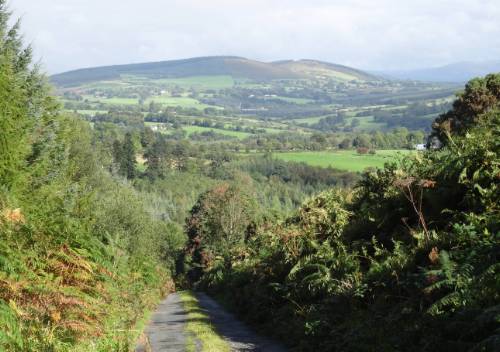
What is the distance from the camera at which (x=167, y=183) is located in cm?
14888

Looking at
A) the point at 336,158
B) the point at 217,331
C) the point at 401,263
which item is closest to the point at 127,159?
the point at 336,158

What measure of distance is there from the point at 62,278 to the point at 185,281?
58.9 meters

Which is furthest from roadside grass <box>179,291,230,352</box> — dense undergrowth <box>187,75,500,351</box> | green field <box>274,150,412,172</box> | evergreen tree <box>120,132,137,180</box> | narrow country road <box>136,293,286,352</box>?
evergreen tree <box>120,132,137,180</box>

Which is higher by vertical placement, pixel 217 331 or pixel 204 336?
pixel 204 336

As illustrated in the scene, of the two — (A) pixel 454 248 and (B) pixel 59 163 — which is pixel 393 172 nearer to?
(A) pixel 454 248

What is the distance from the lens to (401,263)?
36.0 feet

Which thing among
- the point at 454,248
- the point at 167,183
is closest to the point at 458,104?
the point at 454,248

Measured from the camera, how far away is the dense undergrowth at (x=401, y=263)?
27.6ft

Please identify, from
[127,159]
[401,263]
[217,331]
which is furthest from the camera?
[127,159]

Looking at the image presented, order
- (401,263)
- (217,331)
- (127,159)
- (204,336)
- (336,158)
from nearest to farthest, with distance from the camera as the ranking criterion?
(401,263) < (204,336) < (217,331) < (127,159) < (336,158)

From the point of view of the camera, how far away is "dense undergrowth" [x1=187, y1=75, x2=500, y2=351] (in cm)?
841

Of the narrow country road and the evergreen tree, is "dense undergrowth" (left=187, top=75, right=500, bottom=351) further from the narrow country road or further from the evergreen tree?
the evergreen tree

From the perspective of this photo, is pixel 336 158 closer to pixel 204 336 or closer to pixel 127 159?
pixel 127 159

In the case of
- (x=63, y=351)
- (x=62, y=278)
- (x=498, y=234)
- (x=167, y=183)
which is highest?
(x=498, y=234)
